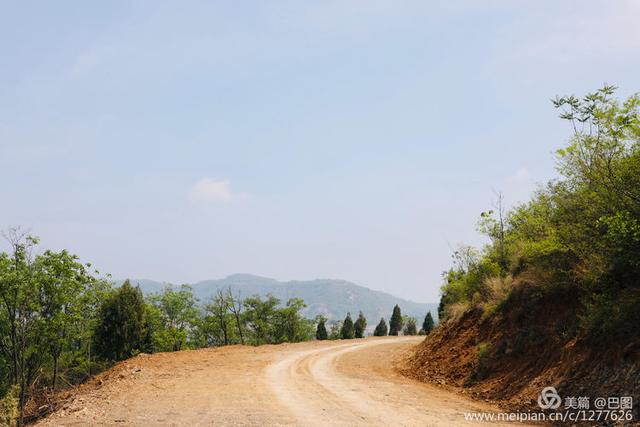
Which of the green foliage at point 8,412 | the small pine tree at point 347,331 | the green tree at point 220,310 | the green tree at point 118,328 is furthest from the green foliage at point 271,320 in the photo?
the green foliage at point 8,412

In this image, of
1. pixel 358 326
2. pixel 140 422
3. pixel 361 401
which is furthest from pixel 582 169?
pixel 358 326

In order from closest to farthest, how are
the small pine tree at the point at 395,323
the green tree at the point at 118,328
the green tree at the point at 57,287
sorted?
1. the green tree at the point at 57,287
2. the green tree at the point at 118,328
3. the small pine tree at the point at 395,323

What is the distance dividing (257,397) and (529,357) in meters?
9.51

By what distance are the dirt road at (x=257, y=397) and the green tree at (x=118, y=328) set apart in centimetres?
2161

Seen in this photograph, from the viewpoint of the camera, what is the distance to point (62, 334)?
41594 mm

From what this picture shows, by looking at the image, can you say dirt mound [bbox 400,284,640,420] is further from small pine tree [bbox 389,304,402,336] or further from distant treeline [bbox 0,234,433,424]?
small pine tree [bbox 389,304,402,336]

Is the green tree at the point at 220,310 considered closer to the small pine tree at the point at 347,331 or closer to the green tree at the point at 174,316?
the green tree at the point at 174,316

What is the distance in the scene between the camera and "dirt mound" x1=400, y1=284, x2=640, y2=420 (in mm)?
11414

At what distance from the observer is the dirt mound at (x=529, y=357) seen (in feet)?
37.4

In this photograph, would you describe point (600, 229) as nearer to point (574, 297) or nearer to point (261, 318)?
point (574, 297)

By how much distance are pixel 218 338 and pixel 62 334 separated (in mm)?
40874

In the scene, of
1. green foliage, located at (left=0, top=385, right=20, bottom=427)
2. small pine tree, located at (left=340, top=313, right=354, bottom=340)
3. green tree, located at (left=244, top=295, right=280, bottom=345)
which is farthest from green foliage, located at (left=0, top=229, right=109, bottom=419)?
small pine tree, located at (left=340, top=313, right=354, bottom=340)

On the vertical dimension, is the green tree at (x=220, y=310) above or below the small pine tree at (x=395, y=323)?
above

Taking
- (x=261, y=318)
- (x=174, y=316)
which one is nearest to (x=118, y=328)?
(x=174, y=316)
